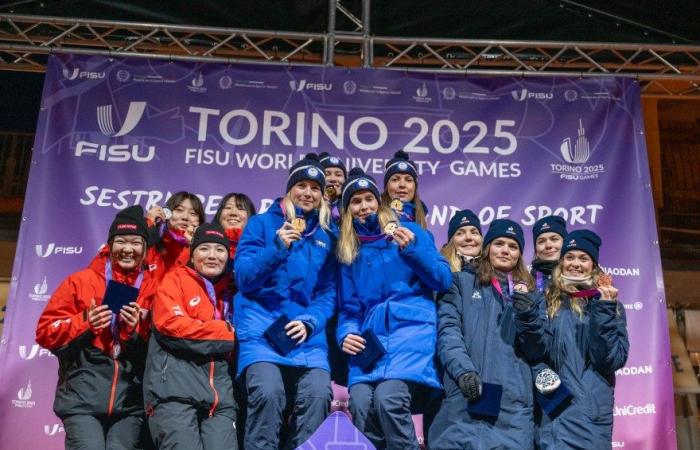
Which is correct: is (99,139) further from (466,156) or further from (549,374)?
(549,374)

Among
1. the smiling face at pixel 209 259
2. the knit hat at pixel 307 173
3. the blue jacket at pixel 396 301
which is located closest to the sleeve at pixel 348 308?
the blue jacket at pixel 396 301

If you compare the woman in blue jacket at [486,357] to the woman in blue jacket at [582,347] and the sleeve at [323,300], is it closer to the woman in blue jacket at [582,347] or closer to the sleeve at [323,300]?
the woman in blue jacket at [582,347]

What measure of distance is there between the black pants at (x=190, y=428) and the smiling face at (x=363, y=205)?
1175mm

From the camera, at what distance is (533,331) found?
3.68 meters

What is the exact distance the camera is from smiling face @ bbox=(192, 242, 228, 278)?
12.9 ft

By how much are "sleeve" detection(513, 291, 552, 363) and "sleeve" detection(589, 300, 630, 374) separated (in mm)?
231

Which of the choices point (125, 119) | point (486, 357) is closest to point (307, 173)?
point (486, 357)

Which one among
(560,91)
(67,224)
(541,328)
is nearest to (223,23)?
(67,224)

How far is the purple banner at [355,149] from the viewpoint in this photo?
5133 millimetres

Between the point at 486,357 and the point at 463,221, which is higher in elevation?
the point at 463,221

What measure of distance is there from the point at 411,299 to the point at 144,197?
2318 millimetres

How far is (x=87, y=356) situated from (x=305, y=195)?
4.40 ft

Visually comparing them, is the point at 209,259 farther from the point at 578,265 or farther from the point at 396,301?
the point at 578,265

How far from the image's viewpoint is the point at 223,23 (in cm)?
579
